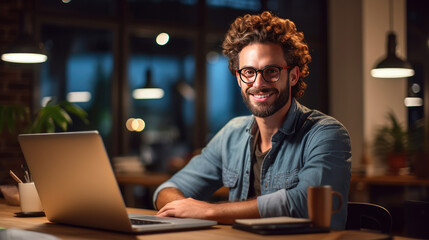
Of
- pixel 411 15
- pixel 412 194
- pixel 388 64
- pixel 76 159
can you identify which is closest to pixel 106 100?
pixel 388 64

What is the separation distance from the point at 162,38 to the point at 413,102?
3725 millimetres

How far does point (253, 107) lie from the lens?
92.1 inches

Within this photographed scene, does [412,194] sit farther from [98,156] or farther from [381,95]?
[98,156]

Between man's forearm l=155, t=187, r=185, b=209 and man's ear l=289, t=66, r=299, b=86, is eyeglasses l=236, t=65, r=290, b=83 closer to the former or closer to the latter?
man's ear l=289, t=66, r=299, b=86

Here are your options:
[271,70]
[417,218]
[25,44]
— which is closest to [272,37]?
[271,70]

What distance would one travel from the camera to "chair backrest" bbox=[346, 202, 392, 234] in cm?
211

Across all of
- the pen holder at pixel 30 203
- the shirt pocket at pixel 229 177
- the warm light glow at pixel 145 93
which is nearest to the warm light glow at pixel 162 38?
the warm light glow at pixel 145 93

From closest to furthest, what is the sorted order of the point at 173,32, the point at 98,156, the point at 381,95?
1. the point at 98,156
2. the point at 173,32
3. the point at 381,95

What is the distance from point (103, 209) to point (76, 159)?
0.17m

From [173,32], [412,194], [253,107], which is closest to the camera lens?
[253,107]

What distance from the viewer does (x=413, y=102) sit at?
818cm

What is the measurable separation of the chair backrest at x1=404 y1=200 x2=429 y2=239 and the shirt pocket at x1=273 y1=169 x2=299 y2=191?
1.62ft

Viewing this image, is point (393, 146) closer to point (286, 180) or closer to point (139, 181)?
point (139, 181)

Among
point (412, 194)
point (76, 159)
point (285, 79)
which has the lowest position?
point (412, 194)
